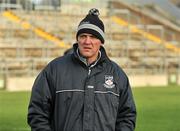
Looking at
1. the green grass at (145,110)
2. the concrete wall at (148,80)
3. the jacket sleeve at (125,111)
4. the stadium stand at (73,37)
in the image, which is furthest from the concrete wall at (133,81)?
the jacket sleeve at (125,111)

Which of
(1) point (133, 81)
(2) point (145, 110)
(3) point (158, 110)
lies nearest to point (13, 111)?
(2) point (145, 110)

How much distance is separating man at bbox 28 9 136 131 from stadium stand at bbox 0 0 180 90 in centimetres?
2383

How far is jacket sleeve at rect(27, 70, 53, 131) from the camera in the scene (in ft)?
16.7

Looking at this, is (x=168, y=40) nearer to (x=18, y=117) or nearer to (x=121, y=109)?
(x=18, y=117)

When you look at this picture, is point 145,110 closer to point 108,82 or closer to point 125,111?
point 125,111

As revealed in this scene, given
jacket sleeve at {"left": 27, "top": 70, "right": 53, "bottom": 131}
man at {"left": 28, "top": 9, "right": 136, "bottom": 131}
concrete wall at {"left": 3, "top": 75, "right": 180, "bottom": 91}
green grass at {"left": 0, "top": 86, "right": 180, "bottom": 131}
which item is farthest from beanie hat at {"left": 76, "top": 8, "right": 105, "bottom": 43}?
concrete wall at {"left": 3, "top": 75, "right": 180, "bottom": 91}

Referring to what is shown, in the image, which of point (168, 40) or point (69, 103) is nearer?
point (69, 103)

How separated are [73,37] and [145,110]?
16.8 metres

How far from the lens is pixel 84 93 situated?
501cm

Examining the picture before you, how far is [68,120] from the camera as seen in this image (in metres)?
5.04

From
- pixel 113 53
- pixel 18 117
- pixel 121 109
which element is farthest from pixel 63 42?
pixel 121 109

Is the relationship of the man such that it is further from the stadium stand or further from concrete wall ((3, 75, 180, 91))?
the stadium stand

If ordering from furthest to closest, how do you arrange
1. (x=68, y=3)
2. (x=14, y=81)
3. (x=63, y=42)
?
(x=68, y=3) < (x=63, y=42) < (x=14, y=81)

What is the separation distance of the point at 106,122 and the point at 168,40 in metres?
35.0
